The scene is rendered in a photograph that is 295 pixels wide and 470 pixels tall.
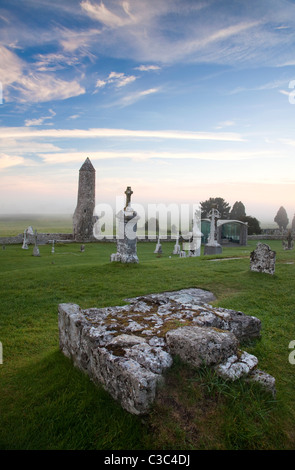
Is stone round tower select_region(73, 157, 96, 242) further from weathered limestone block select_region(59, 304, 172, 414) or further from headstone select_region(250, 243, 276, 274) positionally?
weathered limestone block select_region(59, 304, 172, 414)

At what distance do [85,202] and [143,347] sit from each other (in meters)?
47.8

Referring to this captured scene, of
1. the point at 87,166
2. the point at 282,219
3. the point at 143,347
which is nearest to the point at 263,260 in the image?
the point at 143,347

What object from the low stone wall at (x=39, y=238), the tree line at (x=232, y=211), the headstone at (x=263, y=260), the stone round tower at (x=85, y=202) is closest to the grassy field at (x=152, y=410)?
the headstone at (x=263, y=260)

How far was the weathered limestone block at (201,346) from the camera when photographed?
3.47 m

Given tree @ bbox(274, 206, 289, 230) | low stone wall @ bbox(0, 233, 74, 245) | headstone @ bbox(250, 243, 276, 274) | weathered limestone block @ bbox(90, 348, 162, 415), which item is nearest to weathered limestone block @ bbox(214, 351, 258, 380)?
weathered limestone block @ bbox(90, 348, 162, 415)

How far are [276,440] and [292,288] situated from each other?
7.79 meters

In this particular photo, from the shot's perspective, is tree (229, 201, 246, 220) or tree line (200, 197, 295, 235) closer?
tree line (200, 197, 295, 235)

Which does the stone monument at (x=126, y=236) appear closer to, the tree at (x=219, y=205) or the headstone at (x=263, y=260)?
the headstone at (x=263, y=260)

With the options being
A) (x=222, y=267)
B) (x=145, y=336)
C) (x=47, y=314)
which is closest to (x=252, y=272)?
(x=222, y=267)

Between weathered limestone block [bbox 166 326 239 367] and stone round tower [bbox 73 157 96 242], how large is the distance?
4538cm

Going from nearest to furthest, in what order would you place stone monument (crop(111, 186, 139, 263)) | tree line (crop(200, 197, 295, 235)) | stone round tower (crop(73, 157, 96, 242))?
stone monument (crop(111, 186, 139, 263))
stone round tower (crop(73, 157, 96, 242))
tree line (crop(200, 197, 295, 235))

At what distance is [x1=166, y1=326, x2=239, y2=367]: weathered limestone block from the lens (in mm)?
3469

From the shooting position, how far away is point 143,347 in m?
3.64

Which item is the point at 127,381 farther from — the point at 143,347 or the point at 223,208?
the point at 223,208
